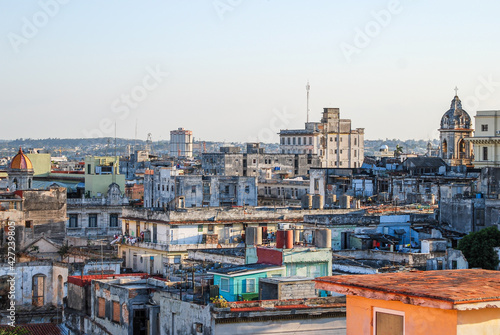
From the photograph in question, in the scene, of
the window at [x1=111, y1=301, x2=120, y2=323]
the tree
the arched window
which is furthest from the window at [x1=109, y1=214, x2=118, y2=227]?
the window at [x1=111, y1=301, x2=120, y2=323]

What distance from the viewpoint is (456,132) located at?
103 metres

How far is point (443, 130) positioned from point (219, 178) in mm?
27199

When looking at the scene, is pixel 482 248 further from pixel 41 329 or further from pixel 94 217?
pixel 94 217

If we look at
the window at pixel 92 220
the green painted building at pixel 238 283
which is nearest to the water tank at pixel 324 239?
the green painted building at pixel 238 283

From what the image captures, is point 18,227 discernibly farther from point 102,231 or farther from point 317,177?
point 317,177

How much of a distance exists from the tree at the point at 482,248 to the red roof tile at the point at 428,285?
29.9 meters

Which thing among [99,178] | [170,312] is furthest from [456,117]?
[170,312]

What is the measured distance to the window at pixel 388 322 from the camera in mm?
10992

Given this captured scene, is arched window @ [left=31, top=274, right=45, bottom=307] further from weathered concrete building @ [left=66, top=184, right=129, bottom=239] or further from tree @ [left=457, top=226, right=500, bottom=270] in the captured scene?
weathered concrete building @ [left=66, top=184, right=129, bottom=239]

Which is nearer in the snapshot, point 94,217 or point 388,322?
point 388,322

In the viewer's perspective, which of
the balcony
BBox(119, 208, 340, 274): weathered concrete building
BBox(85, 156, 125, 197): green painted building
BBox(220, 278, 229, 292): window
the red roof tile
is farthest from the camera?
BBox(85, 156, 125, 197): green painted building

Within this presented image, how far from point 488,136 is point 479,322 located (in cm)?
6988

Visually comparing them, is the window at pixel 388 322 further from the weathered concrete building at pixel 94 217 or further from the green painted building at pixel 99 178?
the green painted building at pixel 99 178

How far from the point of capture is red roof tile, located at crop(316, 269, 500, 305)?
34.7 feet
